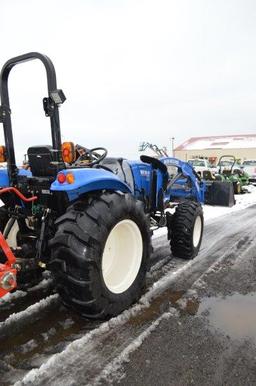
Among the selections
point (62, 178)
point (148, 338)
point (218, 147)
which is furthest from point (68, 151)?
point (218, 147)

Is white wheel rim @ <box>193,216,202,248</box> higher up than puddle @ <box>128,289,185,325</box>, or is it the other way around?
white wheel rim @ <box>193,216,202,248</box>

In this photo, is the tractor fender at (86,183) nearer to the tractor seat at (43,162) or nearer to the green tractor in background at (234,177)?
the tractor seat at (43,162)

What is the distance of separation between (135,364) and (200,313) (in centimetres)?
102

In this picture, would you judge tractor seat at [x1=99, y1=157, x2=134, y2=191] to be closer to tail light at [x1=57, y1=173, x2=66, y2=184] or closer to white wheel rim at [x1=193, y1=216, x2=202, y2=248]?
white wheel rim at [x1=193, y1=216, x2=202, y2=248]

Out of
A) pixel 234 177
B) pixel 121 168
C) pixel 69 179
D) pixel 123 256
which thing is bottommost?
pixel 234 177

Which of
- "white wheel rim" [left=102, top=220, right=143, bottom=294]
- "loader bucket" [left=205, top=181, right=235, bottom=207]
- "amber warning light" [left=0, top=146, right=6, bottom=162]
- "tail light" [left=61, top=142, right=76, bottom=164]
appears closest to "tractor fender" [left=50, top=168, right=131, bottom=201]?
"tail light" [left=61, top=142, right=76, bottom=164]

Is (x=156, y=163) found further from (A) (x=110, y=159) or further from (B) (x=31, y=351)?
(B) (x=31, y=351)

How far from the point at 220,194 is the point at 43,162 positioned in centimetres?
840

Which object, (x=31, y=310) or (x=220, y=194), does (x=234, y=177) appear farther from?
(x=31, y=310)

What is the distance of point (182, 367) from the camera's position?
231cm

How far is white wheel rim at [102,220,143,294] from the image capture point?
3.25 m

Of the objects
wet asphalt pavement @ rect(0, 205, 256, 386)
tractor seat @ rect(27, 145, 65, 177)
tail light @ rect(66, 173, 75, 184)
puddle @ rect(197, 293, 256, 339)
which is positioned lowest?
puddle @ rect(197, 293, 256, 339)

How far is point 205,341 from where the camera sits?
264 cm

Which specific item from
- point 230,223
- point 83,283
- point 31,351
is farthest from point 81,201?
point 230,223
